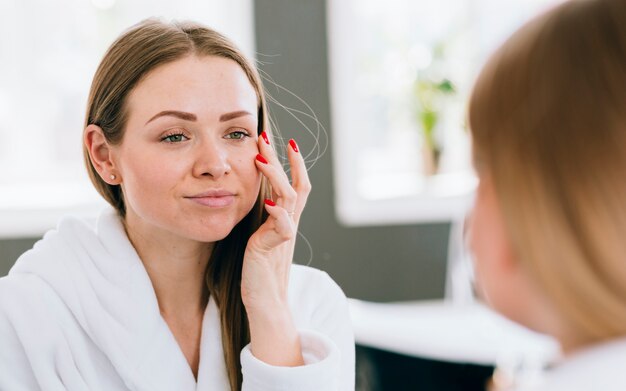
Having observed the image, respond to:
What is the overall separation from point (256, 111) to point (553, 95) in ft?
2.17

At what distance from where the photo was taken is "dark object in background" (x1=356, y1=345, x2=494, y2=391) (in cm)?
154

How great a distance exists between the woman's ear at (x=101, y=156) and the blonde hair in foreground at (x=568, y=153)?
729 millimetres

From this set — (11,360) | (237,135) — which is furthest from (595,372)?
(11,360)

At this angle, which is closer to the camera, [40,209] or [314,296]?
[314,296]

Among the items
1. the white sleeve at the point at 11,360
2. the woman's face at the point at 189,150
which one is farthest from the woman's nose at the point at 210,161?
the white sleeve at the point at 11,360

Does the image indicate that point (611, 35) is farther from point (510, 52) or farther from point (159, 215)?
point (159, 215)

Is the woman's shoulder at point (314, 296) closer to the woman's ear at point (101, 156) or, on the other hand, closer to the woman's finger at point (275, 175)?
the woman's finger at point (275, 175)

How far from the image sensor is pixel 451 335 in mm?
2070

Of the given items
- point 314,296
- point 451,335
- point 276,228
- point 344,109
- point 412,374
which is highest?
point 276,228

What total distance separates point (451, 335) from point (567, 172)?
151 centimetres

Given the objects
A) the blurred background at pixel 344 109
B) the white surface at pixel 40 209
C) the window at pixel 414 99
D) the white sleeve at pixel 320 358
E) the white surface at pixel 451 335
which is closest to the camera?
the white sleeve at pixel 320 358

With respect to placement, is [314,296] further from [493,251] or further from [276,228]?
[493,251]

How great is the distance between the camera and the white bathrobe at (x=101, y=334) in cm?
113

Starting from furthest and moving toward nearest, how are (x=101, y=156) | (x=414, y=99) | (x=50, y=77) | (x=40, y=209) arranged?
(x=414, y=99) → (x=50, y=77) → (x=40, y=209) → (x=101, y=156)
